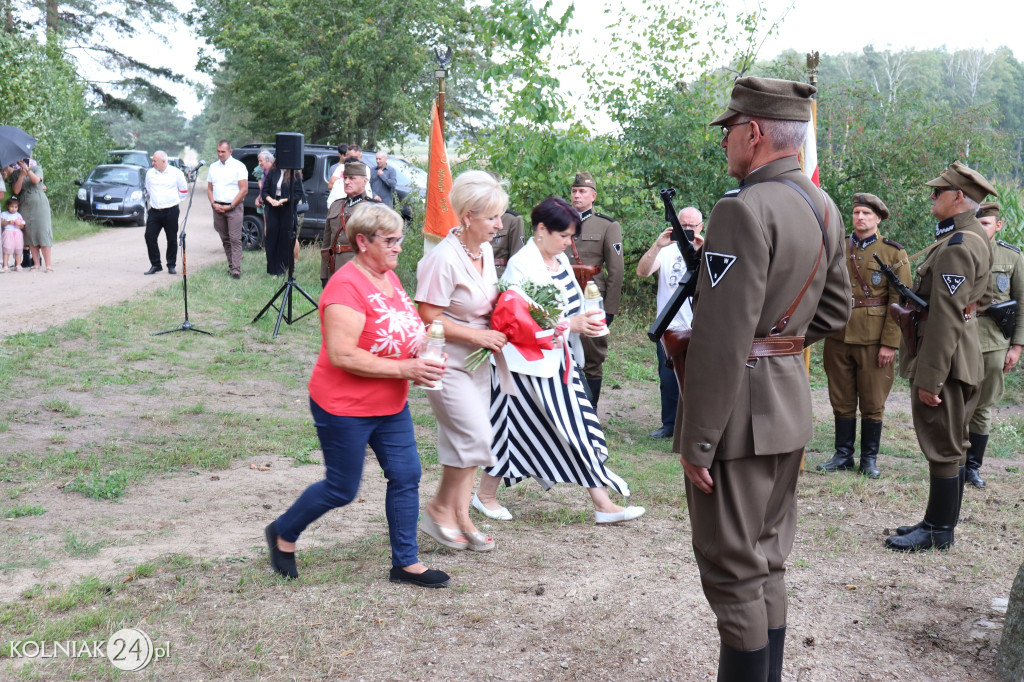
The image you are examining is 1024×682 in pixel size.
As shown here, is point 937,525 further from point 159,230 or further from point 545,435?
point 159,230

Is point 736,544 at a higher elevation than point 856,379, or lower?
higher

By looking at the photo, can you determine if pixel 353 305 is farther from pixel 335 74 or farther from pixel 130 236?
pixel 335 74

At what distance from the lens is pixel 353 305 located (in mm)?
3814

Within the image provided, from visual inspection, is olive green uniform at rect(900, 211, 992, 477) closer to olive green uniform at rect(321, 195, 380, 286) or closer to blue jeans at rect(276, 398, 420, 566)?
blue jeans at rect(276, 398, 420, 566)

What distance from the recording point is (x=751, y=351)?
9.43 feet

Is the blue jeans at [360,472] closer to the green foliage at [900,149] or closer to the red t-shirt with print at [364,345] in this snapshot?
the red t-shirt with print at [364,345]

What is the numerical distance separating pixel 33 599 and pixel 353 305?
6.20 feet

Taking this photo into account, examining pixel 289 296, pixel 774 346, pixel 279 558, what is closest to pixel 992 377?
pixel 774 346

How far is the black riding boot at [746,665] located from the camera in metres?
2.87

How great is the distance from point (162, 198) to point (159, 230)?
0.50 metres

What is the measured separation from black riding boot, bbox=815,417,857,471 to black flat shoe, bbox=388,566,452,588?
3.83m

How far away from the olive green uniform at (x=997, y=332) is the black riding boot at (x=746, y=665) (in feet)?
14.2

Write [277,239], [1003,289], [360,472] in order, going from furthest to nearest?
[277,239]
[1003,289]
[360,472]

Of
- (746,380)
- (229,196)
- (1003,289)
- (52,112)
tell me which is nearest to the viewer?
(746,380)
